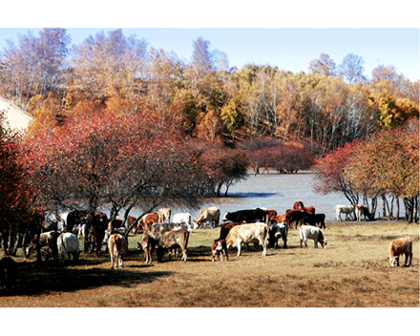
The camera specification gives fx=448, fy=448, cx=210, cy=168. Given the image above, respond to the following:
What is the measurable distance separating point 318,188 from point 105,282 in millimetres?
25033

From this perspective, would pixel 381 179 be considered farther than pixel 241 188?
No

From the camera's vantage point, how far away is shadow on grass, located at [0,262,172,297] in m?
12.4

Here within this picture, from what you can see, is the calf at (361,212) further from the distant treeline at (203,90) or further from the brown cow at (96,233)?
the brown cow at (96,233)

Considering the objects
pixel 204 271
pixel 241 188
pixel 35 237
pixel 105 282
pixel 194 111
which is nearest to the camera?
pixel 105 282

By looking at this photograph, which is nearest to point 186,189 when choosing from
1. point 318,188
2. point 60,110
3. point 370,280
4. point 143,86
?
point 370,280

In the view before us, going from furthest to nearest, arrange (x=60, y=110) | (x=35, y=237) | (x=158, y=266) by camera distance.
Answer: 1. (x=60, y=110)
2. (x=35, y=237)
3. (x=158, y=266)

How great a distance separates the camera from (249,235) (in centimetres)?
1680

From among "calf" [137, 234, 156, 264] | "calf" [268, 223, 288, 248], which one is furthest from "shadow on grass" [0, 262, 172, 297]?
"calf" [268, 223, 288, 248]

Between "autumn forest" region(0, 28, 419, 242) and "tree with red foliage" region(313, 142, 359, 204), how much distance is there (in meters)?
0.11

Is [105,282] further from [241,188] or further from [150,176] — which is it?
[241,188]

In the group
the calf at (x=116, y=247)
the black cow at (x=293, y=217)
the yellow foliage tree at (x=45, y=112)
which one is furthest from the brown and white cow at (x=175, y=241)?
the yellow foliage tree at (x=45, y=112)

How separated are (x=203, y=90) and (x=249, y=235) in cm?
4849

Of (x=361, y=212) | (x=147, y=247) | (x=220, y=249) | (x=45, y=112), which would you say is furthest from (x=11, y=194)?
(x=45, y=112)

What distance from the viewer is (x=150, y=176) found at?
18.2 meters
